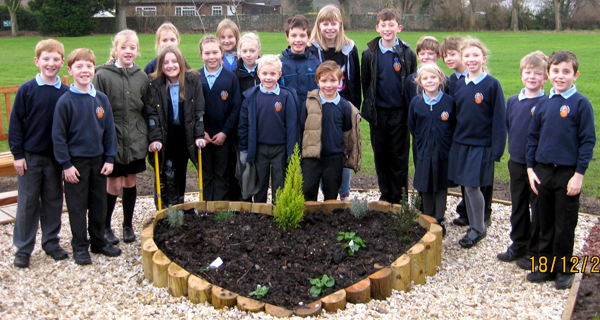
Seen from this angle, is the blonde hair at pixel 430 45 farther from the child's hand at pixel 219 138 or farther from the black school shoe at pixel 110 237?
the black school shoe at pixel 110 237

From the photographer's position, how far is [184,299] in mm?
4535

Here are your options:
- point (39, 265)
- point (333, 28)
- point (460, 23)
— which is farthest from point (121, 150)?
point (460, 23)

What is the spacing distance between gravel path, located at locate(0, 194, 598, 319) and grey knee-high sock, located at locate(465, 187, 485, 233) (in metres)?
0.25

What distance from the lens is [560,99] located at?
4688mm

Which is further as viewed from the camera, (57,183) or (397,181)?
(397,181)

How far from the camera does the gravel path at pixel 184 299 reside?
14.4 ft

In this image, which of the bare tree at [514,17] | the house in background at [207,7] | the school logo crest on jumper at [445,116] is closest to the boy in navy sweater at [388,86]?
the school logo crest on jumper at [445,116]

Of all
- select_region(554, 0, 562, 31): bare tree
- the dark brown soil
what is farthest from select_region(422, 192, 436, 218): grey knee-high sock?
select_region(554, 0, 562, 31): bare tree

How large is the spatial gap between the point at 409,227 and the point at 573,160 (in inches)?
62.4

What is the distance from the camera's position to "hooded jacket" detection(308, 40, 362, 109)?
6688 mm

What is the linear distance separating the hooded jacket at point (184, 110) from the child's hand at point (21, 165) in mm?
1233

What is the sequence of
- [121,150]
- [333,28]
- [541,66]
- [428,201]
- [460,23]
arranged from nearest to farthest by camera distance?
[541,66]
[121,150]
[428,201]
[333,28]
[460,23]

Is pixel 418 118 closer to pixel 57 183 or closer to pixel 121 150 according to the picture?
pixel 121 150

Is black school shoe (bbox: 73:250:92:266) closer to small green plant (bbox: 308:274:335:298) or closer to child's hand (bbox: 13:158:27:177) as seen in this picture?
child's hand (bbox: 13:158:27:177)
